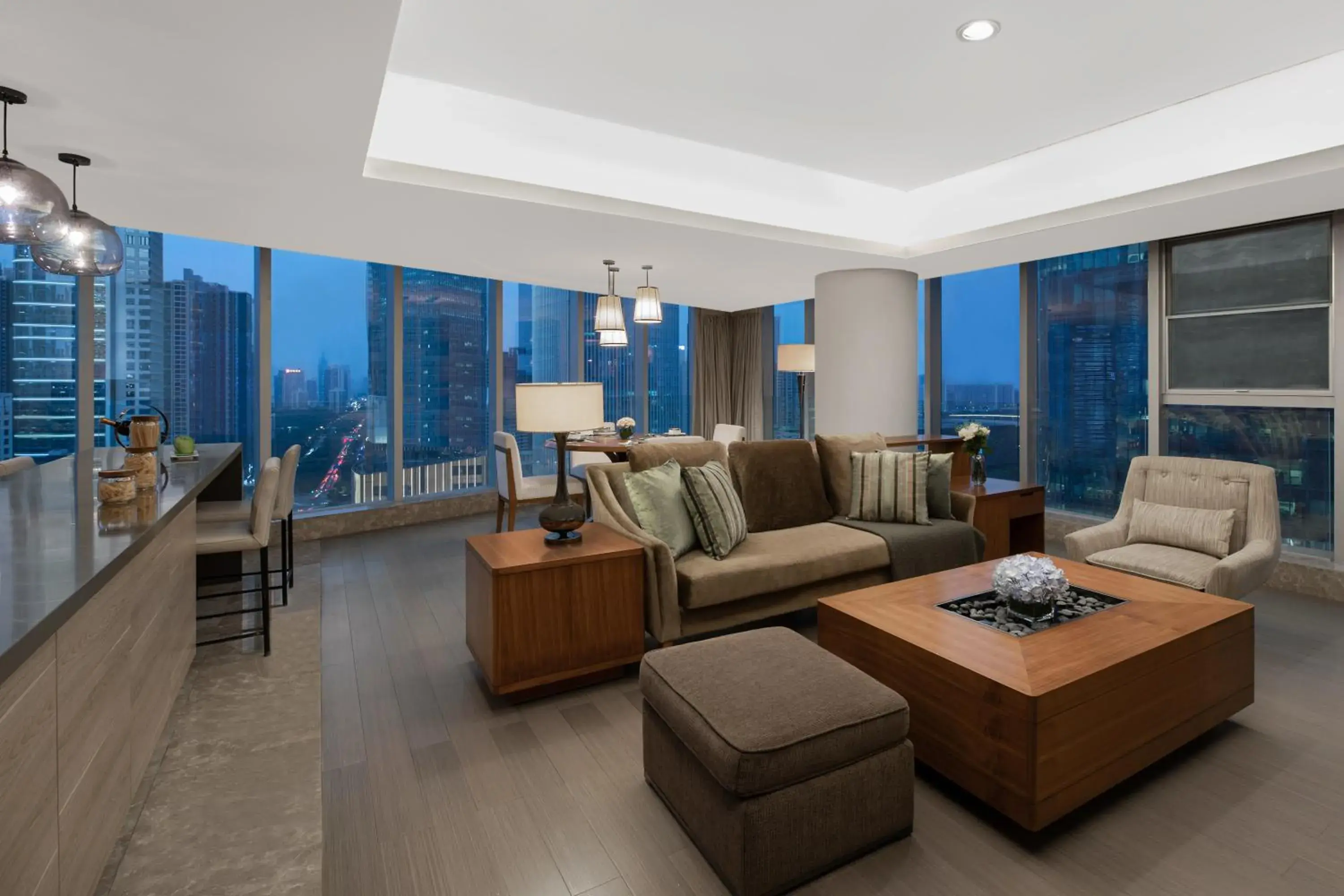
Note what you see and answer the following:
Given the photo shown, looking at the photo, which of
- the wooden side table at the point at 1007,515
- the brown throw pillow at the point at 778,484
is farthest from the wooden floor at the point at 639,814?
the wooden side table at the point at 1007,515

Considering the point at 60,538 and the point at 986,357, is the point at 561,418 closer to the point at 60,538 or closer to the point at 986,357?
the point at 60,538

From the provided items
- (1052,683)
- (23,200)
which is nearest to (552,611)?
(1052,683)

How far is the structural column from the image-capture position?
5668mm

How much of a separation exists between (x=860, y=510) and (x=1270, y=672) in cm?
193

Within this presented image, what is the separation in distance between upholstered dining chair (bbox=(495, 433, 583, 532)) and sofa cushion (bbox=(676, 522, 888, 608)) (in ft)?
6.79

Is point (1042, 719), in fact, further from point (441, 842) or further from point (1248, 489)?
point (1248, 489)

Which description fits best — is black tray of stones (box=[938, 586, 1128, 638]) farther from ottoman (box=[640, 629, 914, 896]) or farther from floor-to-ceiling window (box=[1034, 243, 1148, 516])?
floor-to-ceiling window (box=[1034, 243, 1148, 516])

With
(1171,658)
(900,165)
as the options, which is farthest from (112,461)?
(900,165)

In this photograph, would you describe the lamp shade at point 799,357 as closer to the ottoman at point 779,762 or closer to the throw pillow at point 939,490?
the throw pillow at point 939,490

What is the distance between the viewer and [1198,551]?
3508 mm

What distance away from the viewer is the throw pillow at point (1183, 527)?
3.44 metres

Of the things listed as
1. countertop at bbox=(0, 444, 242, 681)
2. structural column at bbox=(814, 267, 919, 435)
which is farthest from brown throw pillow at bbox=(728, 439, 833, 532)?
countertop at bbox=(0, 444, 242, 681)

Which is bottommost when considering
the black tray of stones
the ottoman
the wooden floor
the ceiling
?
the wooden floor

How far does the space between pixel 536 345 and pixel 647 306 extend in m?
2.13
